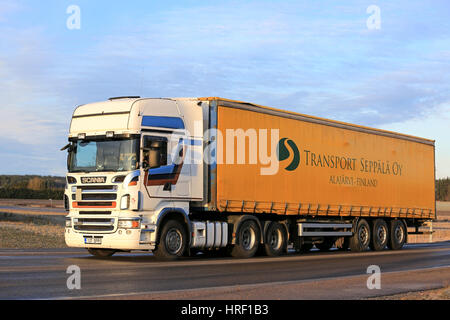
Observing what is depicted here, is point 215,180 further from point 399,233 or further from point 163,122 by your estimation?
point 399,233

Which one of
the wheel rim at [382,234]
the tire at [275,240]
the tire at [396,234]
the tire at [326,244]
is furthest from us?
the tire at [396,234]

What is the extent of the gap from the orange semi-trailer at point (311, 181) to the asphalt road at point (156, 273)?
1876 mm

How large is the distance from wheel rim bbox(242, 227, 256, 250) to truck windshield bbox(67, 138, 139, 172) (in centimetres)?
472

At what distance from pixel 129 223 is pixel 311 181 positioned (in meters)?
7.96

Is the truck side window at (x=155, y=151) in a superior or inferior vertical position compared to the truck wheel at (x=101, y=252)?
superior

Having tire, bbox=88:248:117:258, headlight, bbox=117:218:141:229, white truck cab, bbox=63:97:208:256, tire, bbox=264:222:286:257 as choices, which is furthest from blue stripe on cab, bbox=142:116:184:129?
tire, bbox=264:222:286:257

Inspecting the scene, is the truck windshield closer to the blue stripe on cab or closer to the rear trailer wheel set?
the blue stripe on cab

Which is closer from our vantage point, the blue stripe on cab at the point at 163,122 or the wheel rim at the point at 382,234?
the blue stripe on cab at the point at 163,122

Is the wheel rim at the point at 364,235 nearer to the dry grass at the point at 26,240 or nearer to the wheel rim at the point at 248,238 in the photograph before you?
the wheel rim at the point at 248,238

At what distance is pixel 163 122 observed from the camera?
1784 centimetres

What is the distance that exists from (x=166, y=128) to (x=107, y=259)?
12.0 feet

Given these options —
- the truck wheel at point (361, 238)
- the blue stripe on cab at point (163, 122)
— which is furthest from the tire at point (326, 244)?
the blue stripe on cab at point (163, 122)

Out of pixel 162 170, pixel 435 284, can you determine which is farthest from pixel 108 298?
pixel 162 170

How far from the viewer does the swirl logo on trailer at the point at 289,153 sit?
70.4 feet
